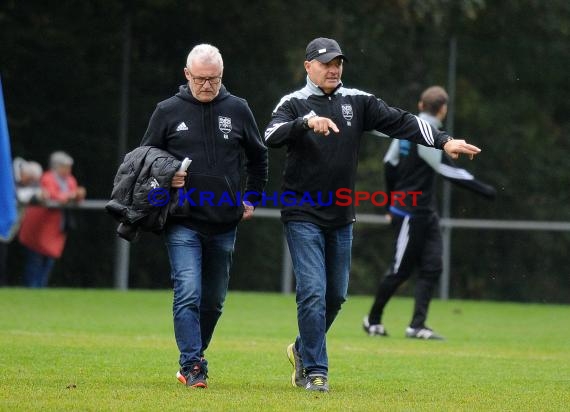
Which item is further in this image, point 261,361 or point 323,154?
point 261,361

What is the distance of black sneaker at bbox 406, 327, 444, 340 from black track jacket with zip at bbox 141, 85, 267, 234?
4.76m

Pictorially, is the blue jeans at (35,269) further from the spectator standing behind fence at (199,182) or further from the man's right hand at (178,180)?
the man's right hand at (178,180)

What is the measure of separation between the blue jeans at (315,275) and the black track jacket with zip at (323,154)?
0.08 m

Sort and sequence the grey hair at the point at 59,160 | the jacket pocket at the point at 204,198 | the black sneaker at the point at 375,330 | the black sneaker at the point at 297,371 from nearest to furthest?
the jacket pocket at the point at 204,198 < the black sneaker at the point at 297,371 < the black sneaker at the point at 375,330 < the grey hair at the point at 59,160

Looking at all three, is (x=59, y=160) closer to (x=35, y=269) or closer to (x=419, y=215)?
(x=35, y=269)

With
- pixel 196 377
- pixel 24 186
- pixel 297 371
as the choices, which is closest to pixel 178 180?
pixel 196 377

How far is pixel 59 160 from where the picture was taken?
18.9 metres

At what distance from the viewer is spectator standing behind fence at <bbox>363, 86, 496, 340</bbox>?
12.9 m

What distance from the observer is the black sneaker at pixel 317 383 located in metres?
8.28

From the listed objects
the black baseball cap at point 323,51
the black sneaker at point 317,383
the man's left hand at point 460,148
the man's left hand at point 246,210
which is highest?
the black baseball cap at point 323,51

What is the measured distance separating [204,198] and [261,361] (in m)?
2.21

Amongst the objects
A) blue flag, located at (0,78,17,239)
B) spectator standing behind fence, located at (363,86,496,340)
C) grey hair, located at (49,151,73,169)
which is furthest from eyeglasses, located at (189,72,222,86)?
grey hair, located at (49,151,73,169)

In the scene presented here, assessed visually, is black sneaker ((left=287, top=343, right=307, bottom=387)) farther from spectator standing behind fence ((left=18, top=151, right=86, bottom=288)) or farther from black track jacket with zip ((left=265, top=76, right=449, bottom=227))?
spectator standing behind fence ((left=18, top=151, right=86, bottom=288))

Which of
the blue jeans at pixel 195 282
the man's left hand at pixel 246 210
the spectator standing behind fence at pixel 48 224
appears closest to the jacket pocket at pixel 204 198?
the blue jeans at pixel 195 282
